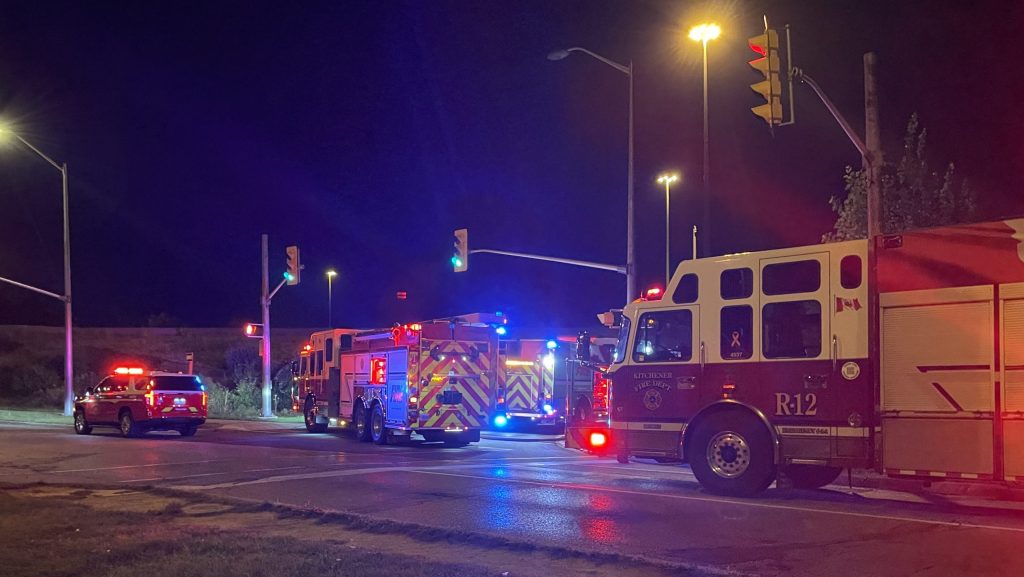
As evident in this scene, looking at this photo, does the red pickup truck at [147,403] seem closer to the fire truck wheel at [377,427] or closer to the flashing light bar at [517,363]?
the fire truck wheel at [377,427]

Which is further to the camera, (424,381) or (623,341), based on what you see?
(424,381)

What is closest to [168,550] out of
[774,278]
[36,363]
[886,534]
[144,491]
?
[144,491]

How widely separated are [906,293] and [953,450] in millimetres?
1829

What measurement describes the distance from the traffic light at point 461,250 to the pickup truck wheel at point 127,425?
9.69 meters

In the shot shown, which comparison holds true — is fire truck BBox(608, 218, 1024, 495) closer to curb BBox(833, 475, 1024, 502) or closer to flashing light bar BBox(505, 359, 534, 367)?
curb BBox(833, 475, 1024, 502)

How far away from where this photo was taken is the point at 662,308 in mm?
12492

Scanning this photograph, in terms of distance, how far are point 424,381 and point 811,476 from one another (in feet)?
33.6

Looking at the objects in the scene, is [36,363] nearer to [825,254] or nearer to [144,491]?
[144,491]

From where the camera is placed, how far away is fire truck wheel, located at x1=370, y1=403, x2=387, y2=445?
2159cm

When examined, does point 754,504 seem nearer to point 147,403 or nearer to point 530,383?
point 530,383

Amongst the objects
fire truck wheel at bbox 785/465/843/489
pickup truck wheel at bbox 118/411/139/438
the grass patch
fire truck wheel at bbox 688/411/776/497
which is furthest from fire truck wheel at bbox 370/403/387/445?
the grass patch

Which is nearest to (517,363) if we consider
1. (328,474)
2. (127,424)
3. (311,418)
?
(311,418)

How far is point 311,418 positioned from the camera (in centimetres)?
2572

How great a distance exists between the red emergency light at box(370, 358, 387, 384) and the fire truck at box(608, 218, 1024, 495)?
985 cm
